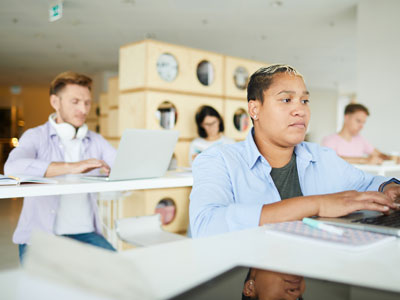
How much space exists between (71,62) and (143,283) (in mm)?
10204

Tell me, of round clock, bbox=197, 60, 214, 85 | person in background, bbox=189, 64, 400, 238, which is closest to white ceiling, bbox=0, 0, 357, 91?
round clock, bbox=197, 60, 214, 85

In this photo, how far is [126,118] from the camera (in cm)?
337

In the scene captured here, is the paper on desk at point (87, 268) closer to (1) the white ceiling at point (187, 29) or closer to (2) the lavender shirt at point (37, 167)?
(2) the lavender shirt at point (37, 167)

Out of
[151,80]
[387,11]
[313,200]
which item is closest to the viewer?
[313,200]

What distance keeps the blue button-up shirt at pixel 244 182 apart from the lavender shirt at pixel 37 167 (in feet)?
3.38

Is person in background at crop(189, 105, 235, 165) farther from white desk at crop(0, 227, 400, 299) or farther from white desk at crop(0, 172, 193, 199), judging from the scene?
white desk at crop(0, 227, 400, 299)

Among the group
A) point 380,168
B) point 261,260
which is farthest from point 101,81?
point 261,260

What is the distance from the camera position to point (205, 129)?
3.44 meters

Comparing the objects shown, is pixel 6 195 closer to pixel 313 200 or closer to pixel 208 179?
pixel 208 179

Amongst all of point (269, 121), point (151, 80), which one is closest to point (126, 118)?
point (151, 80)

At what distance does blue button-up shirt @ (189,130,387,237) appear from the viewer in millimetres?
981

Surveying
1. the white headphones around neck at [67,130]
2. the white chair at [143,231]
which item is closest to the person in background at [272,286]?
the white chair at [143,231]

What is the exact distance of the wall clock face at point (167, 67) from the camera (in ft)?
10.8

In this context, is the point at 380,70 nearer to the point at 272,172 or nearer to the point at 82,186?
the point at 272,172
